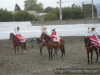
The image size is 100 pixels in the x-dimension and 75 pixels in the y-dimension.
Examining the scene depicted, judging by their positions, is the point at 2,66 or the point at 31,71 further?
the point at 2,66

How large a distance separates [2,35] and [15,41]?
9089mm

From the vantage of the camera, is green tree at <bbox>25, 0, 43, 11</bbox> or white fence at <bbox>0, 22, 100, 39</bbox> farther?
green tree at <bbox>25, 0, 43, 11</bbox>

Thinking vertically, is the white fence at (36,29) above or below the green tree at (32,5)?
below

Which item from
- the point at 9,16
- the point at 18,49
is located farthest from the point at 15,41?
the point at 9,16

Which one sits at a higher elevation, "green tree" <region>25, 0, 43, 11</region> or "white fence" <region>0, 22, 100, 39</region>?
"green tree" <region>25, 0, 43, 11</region>

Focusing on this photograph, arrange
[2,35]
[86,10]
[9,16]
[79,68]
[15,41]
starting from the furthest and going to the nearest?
[86,10] → [9,16] → [2,35] → [15,41] → [79,68]

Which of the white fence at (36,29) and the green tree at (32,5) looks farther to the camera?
the green tree at (32,5)

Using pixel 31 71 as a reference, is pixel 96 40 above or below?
above

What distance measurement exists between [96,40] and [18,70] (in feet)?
12.6

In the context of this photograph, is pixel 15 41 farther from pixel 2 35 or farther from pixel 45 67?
pixel 2 35

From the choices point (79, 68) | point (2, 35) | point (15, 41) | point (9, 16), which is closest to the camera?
point (79, 68)

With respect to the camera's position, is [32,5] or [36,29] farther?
[32,5]

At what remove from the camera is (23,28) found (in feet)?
100

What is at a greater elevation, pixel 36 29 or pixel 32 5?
pixel 32 5
